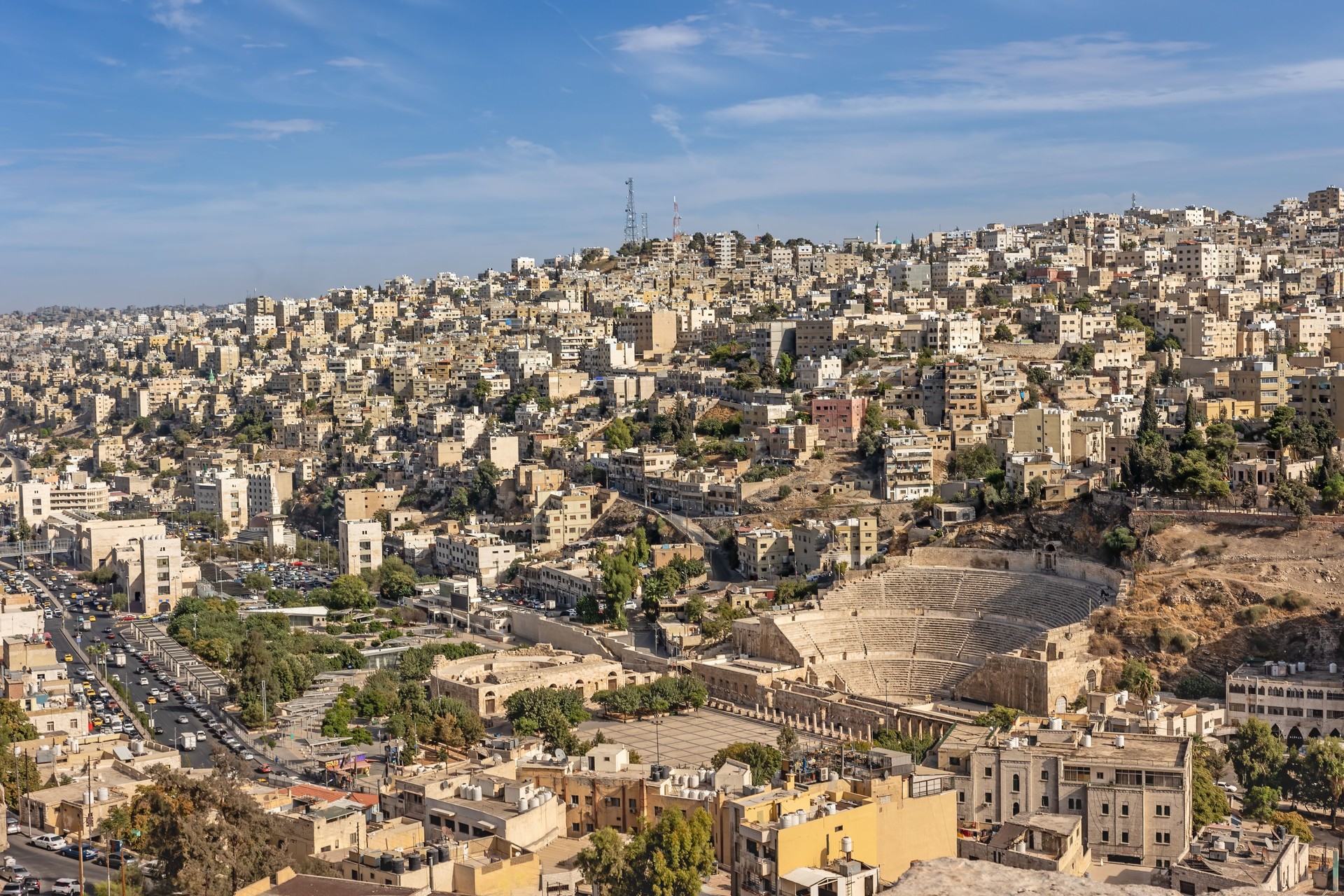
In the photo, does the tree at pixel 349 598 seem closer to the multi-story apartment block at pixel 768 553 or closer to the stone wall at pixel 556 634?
the stone wall at pixel 556 634

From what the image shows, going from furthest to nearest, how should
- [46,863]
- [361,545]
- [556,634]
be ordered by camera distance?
[361,545], [556,634], [46,863]

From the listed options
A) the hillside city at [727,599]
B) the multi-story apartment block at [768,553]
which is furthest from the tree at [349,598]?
the multi-story apartment block at [768,553]

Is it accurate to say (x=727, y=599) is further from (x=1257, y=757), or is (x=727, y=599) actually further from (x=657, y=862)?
(x=657, y=862)

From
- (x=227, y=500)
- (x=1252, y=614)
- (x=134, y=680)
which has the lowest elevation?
(x=134, y=680)

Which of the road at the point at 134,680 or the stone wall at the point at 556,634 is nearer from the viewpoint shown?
the road at the point at 134,680

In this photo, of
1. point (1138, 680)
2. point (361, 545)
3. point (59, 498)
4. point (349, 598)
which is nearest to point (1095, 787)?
point (1138, 680)

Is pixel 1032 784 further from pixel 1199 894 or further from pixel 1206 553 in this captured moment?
pixel 1206 553

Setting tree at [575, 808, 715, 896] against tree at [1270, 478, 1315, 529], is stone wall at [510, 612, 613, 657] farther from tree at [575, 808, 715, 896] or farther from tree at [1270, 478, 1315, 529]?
tree at [575, 808, 715, 896]
